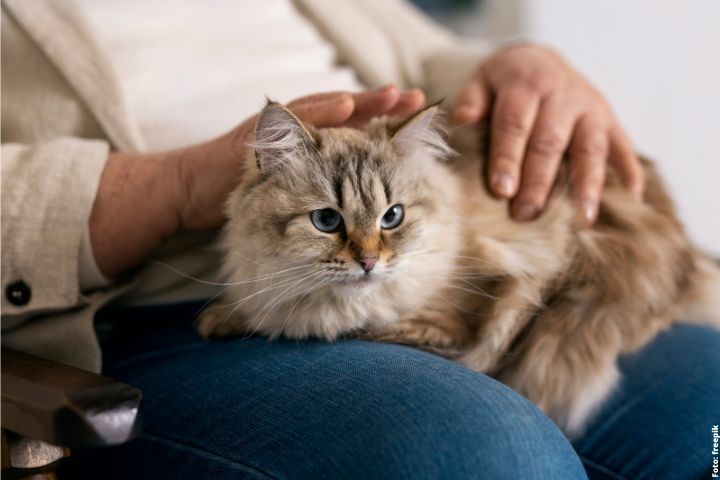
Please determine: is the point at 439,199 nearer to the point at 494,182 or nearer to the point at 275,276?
the point at 494,182

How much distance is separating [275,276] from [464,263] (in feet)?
1.20

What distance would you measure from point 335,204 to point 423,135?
0.74 ft

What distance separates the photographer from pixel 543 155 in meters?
1.26

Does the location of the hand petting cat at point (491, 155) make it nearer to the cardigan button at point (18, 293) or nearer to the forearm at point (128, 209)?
→ the forearm at point (128, 209)

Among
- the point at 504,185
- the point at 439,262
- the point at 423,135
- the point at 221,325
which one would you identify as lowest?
the point at 221,325

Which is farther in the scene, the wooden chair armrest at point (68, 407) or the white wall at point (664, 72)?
the white wall at point (664, 72)

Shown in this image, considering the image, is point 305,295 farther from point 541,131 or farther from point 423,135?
point 541,131

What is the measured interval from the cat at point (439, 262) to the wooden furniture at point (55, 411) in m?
0.32

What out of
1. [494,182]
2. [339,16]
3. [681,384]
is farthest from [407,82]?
[681,384]

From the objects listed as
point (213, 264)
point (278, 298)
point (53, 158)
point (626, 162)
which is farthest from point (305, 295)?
point (626, 162)

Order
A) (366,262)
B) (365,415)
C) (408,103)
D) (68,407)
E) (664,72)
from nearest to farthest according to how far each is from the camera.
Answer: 1. (68,407)
2. (365,415)
3. (366,262)
4. (408,103)
5. (664,72)

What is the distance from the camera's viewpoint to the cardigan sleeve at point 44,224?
102cm

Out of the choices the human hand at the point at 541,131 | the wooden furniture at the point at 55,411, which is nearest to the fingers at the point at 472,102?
the human hand at the point at 541,131

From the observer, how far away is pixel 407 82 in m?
1.74
